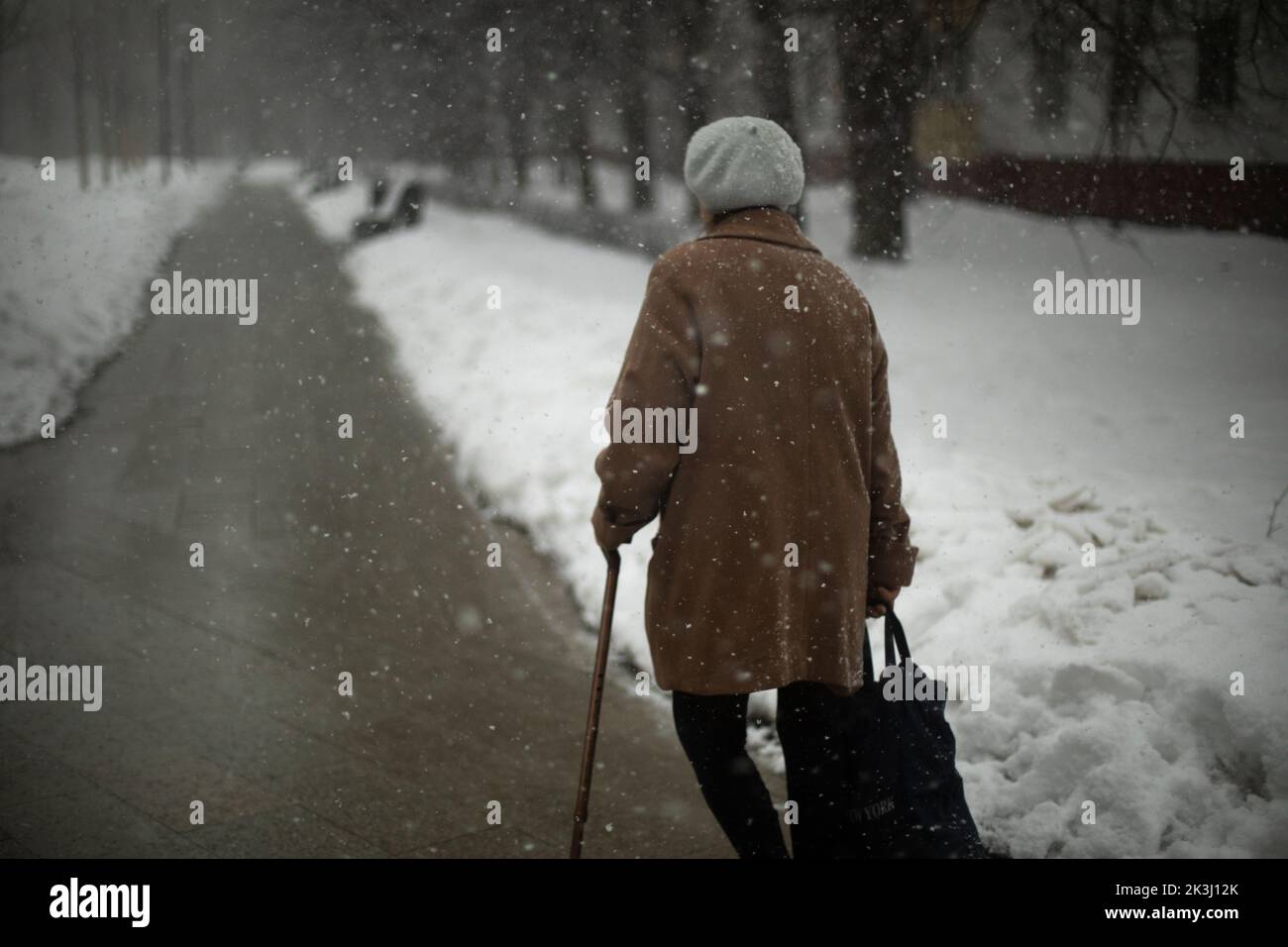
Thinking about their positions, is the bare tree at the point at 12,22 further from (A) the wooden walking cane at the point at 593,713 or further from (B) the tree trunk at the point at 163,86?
(A) the wooden walking cane at the point at 593,713

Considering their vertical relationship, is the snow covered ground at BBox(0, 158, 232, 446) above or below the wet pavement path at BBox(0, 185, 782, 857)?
above

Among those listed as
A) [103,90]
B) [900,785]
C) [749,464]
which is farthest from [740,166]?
[103,90]

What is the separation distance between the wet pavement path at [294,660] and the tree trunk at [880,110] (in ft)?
16.7

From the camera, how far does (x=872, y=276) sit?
586 inches

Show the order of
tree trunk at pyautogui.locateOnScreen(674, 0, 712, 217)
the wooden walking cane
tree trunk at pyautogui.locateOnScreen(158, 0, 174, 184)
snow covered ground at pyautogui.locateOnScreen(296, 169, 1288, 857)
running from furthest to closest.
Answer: tree trunk at pyautogui.locateOnScreen(158, 0, 174, 184) → tree trunk at pyautogui.locateOnScreen(674, 0, 712, 217) → snow covered ground at pyautogui.locateOnScreen(296, 169, 1288, 857) → the wooden walking cane

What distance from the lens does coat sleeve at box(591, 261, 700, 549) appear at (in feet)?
9.08

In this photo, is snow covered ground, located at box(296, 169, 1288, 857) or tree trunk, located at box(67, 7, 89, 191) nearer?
snow covered ground, located at box(296, 169, 1288, 857)

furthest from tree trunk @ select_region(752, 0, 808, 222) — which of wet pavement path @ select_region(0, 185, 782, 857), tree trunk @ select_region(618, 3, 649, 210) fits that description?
wet pavement path @ select_region(0, 185, 782, 857)

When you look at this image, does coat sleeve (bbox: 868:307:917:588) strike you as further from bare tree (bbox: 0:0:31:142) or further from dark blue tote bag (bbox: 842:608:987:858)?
bare tree (bbox: 0:0:31:142)

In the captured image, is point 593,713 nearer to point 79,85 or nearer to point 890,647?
point 890,647

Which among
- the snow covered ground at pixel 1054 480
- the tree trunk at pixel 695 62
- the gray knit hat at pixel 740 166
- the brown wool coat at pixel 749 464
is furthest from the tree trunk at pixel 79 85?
the brown wool coat at pixel 749 464

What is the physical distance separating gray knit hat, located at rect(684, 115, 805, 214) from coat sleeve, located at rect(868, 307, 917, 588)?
41 cm

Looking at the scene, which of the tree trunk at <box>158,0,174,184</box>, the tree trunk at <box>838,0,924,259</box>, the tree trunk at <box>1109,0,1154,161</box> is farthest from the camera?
the tree trunk at <box>158,0,174,184</box>

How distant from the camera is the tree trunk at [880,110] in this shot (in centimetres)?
1007
